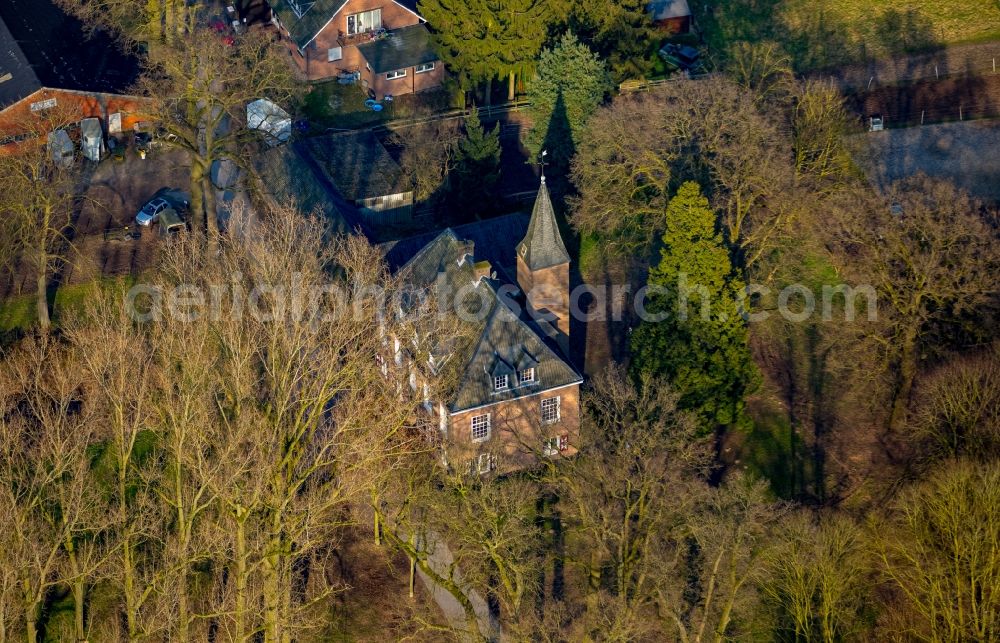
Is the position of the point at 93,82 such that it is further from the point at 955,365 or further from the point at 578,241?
the point at 955,365

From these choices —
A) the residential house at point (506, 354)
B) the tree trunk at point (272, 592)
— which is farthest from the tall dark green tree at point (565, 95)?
the tree trunk at point (272, 592)

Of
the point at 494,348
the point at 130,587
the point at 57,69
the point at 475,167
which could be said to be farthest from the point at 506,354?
the point at 57,69

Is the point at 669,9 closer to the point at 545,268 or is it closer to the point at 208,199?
the point at 545,268

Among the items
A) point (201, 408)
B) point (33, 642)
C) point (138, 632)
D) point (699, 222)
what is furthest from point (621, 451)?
point (33, 642)

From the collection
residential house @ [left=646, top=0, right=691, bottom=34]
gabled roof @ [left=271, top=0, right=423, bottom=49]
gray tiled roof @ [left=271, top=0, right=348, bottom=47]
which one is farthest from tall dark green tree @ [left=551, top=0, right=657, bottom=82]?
gray tiled roof @ [left=271, top=0, right=348, bottom=47]

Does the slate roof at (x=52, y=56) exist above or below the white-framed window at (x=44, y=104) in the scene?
above

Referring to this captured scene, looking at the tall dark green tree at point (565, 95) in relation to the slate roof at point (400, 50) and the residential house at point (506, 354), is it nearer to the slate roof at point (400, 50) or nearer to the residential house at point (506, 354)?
the slate roof at point (400, 50)
